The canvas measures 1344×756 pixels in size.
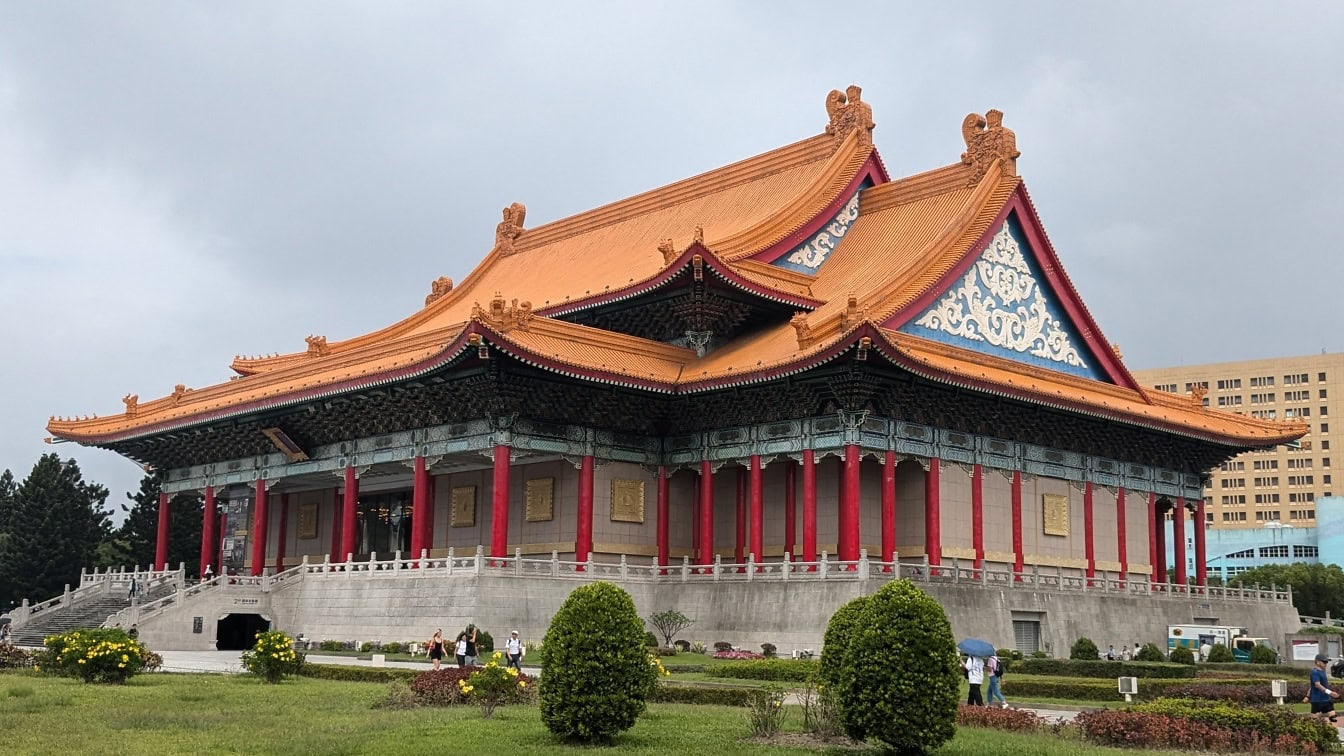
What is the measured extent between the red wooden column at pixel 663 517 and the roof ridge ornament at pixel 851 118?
13.9 metres

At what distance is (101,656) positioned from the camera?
81.5 ft

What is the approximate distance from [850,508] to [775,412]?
3612mm

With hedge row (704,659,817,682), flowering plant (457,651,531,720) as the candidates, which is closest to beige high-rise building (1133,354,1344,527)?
hedge row (704,659,817,682)

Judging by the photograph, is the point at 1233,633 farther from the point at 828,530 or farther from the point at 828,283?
the point at 828,283

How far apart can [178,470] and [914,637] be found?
41.1 metres

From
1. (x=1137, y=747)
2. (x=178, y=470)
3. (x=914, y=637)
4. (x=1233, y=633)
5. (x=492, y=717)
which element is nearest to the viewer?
(x=914, y=637)

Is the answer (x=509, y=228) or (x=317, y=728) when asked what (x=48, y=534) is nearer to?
(x=509, y=228)

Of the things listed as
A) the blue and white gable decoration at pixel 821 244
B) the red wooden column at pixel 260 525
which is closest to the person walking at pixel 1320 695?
the blue and white gable decoration at pixel 821 244

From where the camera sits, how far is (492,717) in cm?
1891

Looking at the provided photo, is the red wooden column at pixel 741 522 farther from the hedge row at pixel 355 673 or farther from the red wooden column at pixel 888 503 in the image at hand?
the hedge row at pixel 355 673

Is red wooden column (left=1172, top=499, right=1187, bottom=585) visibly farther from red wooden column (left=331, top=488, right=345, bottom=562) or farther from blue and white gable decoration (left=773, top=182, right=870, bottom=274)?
red wooden column (left=331, top=488, right=345, bottom=562)

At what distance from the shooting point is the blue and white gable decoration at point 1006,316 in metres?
40.4

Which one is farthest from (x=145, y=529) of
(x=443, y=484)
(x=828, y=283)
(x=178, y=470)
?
(x=828, y=283)

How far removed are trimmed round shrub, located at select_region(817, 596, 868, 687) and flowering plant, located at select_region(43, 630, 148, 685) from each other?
1417 centimetres
